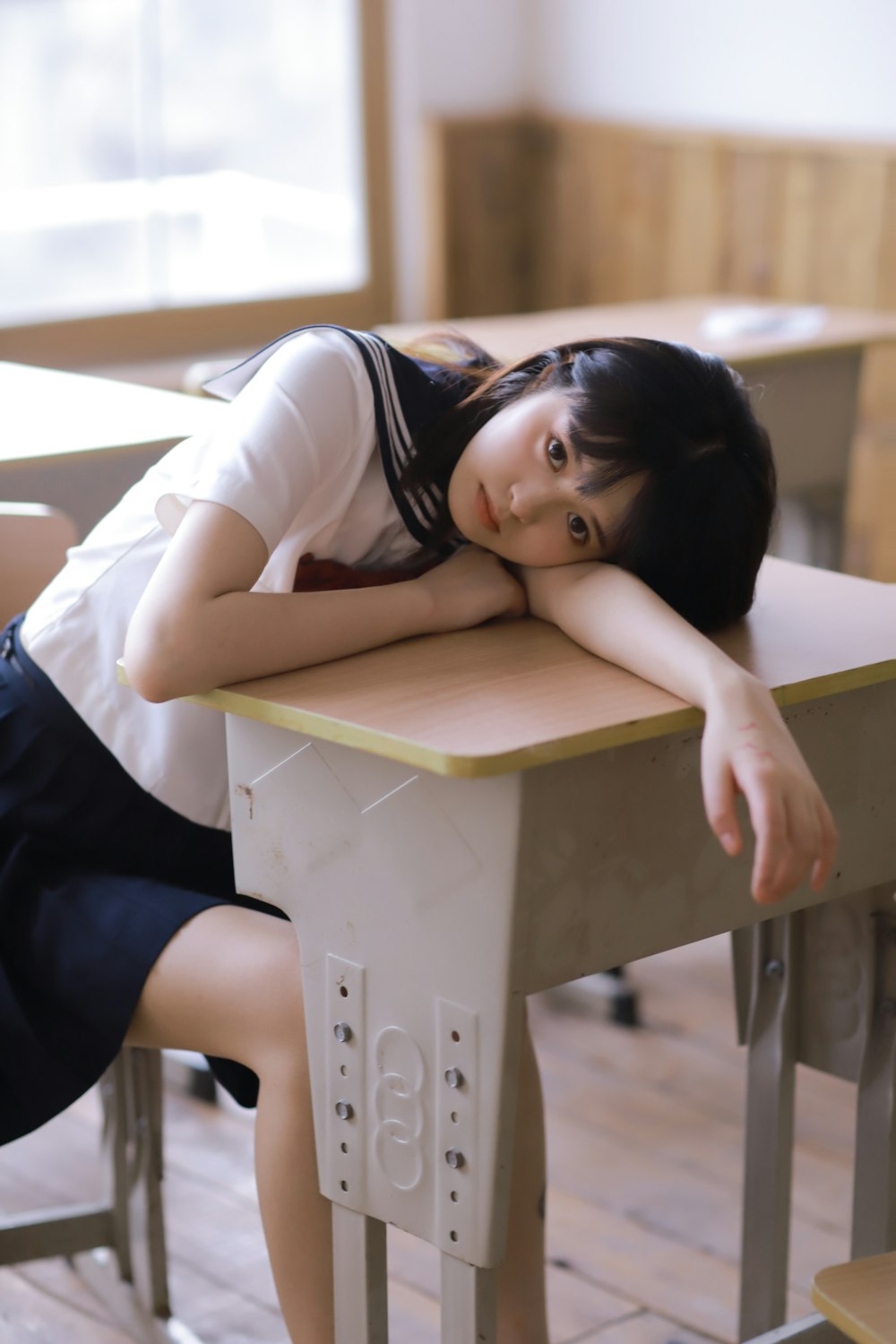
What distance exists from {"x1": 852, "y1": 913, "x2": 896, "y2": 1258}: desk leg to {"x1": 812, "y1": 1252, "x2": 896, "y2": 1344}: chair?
1.16 ft

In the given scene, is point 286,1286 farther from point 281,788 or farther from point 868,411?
point 868,411

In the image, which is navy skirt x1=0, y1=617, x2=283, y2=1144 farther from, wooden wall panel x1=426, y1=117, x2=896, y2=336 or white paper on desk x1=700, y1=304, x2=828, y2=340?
wooden wall panel x1=426, y1=117, x2=896, y2=336

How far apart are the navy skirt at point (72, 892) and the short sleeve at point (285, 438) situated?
0.22 m

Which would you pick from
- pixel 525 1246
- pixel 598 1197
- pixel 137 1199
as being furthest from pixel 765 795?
pixel 598 1197

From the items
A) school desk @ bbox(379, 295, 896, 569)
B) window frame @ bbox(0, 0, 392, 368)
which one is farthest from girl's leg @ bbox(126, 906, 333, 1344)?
window frame @ bbox(0, 0, 392, 368)

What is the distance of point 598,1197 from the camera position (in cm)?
196

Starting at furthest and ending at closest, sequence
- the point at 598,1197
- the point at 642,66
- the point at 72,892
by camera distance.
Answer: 1. the point at 642,66
2. the point at 598,1197
3. the point at 72,892

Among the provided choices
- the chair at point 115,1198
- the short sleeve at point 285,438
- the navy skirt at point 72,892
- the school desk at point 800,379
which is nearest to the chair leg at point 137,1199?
A: the chair at point 115,1198

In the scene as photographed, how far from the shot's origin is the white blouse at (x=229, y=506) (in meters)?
1.13

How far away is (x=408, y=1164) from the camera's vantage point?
1068 mm

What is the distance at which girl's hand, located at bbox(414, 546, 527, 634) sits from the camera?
46.3 inches

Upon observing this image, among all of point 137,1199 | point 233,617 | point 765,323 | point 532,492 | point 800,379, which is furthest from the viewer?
point 765,323

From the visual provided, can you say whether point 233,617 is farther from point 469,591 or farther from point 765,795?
point 765,795

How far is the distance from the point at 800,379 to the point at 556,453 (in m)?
1.60
